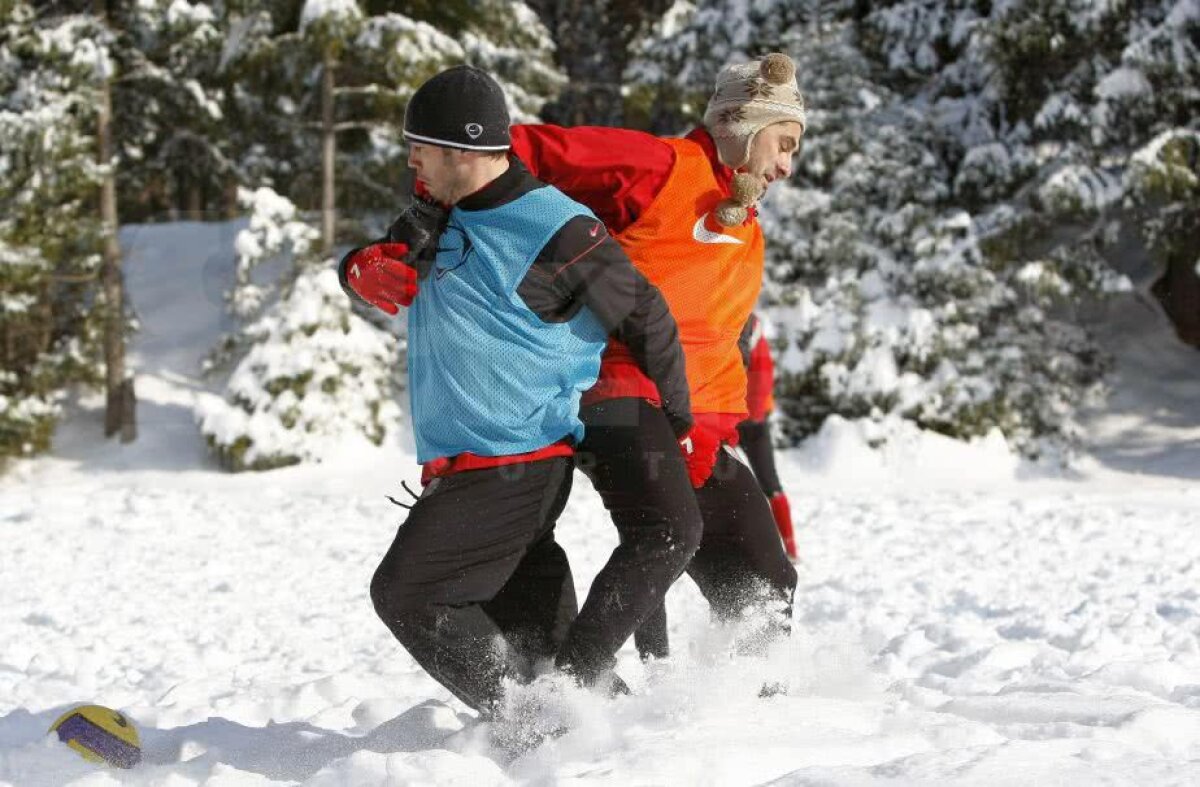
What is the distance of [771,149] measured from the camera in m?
3.30

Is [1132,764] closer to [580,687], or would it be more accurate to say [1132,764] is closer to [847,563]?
[580,687]

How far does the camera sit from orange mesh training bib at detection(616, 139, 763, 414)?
3174 millimetres

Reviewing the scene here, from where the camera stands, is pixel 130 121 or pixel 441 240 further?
pixel 130 121

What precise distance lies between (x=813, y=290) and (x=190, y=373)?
6.56m

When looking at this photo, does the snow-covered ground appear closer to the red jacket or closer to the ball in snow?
the ball in snow

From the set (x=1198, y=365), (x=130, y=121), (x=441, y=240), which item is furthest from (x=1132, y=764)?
(x=130, y=121)

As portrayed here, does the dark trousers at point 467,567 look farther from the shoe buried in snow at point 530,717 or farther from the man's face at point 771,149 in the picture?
the man's face at point 771,149

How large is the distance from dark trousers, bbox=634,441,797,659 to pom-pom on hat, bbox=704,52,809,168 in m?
0.79

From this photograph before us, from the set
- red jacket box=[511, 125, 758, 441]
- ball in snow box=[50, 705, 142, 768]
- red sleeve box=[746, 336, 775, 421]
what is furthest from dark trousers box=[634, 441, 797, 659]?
red sleeve box=[746, 336, 775, 421]

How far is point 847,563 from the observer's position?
24.3 feet

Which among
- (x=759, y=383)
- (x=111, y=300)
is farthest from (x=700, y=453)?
(x=111, y=300)

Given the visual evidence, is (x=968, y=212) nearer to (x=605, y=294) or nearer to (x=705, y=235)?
(x=705, y=235)

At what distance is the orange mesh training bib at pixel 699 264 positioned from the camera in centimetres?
317

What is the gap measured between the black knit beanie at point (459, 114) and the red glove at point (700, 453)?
2.95 feet
